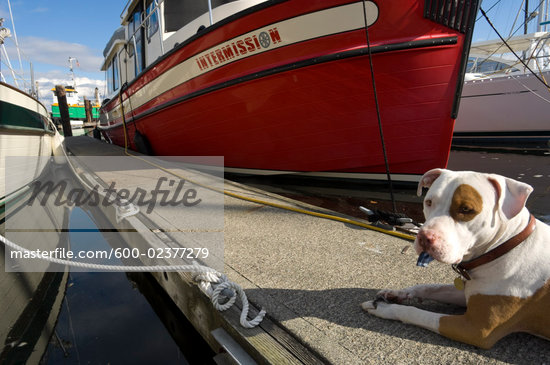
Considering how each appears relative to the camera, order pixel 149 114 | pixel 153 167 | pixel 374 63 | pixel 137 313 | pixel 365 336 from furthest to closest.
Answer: pixel 149 114 < pixel 153 167 < pixel 374 63 < pixel 137 313 < pixel 365 336

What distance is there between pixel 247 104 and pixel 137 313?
9.57 ft

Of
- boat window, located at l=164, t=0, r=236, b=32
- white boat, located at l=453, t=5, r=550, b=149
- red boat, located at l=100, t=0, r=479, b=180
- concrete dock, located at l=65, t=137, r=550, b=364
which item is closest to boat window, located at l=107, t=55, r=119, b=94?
boat window, located at l=164, t=0, r=236, b=32

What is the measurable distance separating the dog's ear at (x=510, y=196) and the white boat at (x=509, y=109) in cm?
977

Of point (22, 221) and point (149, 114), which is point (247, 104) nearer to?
point (149, 114)

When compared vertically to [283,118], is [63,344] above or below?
below

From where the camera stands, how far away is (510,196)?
4.01 ft

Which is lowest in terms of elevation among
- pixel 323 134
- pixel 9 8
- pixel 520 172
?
pixel 520 172

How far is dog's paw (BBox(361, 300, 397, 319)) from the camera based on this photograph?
1.54m

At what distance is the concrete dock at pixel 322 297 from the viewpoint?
136 centimetres

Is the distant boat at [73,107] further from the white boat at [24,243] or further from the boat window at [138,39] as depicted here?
the white boat at [24,243]

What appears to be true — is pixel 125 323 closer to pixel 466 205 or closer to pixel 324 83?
pixel 466 205

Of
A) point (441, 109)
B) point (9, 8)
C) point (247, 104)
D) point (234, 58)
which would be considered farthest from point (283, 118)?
point (9, 8)

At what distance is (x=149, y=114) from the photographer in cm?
643

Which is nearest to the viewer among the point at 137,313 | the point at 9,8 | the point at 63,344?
the point at 63,344
